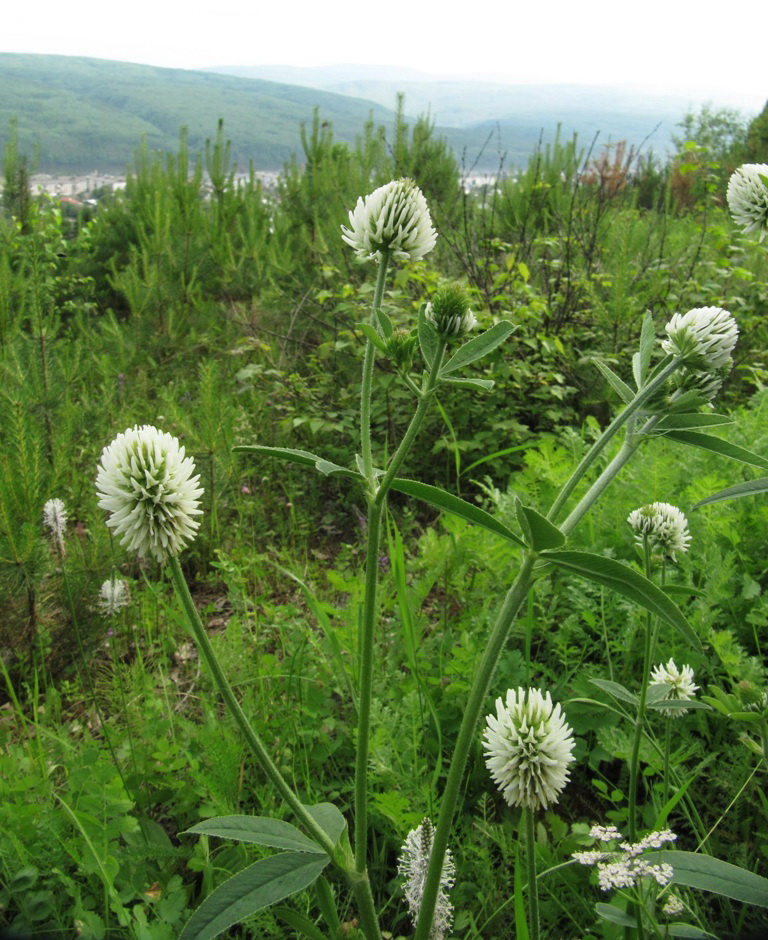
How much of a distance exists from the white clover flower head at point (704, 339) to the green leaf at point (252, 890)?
0.90 meters

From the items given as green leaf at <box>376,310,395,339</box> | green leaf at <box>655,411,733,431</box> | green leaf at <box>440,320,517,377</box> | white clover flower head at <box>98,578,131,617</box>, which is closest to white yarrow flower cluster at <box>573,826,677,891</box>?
green leaf at <box>655,411,733,431</box>

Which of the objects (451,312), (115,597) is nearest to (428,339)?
(451,312)

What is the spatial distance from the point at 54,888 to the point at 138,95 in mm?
122335

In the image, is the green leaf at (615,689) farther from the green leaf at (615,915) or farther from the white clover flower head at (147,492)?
the white clover flower head at (147,492)

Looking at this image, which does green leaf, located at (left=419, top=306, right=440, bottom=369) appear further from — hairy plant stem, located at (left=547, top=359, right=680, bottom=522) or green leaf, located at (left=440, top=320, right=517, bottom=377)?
hairy plant stem, located at (left=547, top=359, right=680, bottom=522)

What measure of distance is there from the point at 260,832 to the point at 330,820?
6.4 inches

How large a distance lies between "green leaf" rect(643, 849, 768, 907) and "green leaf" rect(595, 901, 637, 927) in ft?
0.40

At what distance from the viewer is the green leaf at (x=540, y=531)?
2.58 feet

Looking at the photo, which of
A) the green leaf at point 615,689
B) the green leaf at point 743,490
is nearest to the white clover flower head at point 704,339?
the green leaf at point 743,490

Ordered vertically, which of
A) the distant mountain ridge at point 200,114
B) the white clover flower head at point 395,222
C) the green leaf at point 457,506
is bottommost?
the green leaf at point 457,506

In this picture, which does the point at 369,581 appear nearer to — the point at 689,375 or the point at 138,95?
the point at 689,375

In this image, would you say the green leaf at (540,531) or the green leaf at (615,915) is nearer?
the green leaf at (540,531)

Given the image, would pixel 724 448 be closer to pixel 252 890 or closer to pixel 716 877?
pixel 716 877

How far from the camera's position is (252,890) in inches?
34.4
